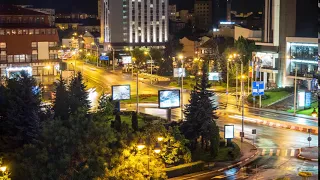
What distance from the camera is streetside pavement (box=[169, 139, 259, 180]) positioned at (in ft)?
116

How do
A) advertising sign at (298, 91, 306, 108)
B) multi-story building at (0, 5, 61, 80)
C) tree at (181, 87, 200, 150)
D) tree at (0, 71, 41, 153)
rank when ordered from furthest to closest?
multi-story building at (0, 5, 61, 80) < advertising sign at (298, 91, 306, 108) < tree at (181, 87, 200, 150) < tree at (0, 71, 41, 153)

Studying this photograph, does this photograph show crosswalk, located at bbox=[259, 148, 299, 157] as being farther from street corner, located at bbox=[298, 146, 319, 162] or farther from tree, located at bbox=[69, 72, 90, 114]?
tree, located at bbox=[69, 72, 90, 114]

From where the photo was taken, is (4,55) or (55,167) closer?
(55,167)

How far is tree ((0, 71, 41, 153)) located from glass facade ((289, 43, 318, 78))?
43.4 metres

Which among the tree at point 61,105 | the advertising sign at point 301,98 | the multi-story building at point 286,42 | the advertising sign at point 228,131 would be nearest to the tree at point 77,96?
the tree at point 61,105

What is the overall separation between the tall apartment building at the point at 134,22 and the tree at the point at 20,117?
108197 millimetres

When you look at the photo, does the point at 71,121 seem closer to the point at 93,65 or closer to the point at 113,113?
the point at 113,113

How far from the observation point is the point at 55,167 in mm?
26031

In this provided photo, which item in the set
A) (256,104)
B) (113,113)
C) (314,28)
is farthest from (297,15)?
(113,113)

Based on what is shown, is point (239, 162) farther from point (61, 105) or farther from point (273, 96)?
point (273, 96)

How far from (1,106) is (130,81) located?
49.1 m

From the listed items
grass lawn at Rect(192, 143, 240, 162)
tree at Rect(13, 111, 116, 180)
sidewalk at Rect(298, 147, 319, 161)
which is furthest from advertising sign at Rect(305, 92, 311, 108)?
tree at Rect(13, 111, 116, 180)

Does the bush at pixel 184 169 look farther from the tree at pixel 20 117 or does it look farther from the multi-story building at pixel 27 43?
the multi-story building at pixel 27 43

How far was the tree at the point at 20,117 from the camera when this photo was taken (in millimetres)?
35094
